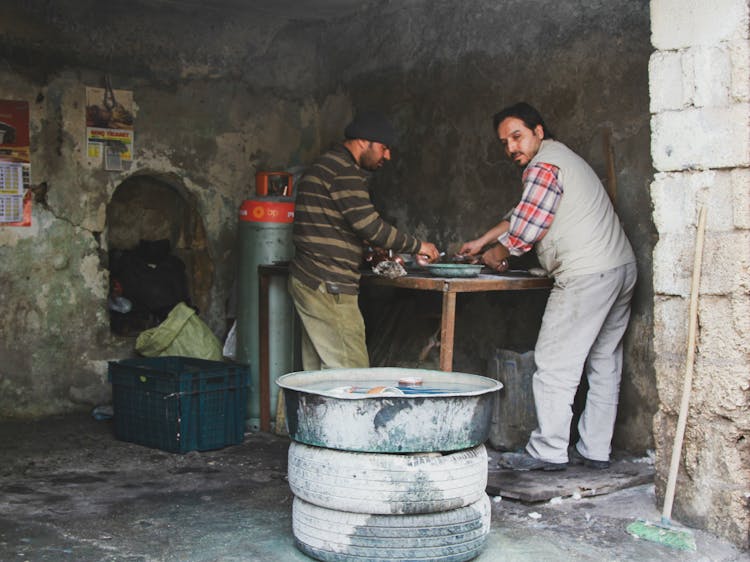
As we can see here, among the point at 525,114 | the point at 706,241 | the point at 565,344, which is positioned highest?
the point at 525,114

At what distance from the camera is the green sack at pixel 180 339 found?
23.4 feet

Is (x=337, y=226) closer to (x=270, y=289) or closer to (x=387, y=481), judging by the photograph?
(x=270, y=289)

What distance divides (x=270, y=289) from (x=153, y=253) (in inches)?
62.3

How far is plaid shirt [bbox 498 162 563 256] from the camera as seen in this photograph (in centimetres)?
532

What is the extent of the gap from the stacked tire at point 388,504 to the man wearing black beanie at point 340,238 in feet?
5.87

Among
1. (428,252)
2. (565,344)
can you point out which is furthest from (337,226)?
(565,344)

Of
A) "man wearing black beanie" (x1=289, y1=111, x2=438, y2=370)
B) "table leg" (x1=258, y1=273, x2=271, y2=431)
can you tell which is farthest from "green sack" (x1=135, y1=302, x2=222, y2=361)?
"man wearing black beanie" (x1=289, y1=111, x2=438, y2=370)

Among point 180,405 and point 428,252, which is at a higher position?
point 428,252

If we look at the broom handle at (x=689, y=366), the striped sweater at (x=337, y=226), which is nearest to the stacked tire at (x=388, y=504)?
the broom handle at (x=689, y=366)

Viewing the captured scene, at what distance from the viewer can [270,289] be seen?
22.0 ft

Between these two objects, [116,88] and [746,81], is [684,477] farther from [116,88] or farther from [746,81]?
[116,88]

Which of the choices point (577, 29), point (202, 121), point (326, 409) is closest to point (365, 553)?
point (326, 409)

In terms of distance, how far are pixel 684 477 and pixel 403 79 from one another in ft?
12.5

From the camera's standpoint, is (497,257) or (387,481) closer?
(387,481)
